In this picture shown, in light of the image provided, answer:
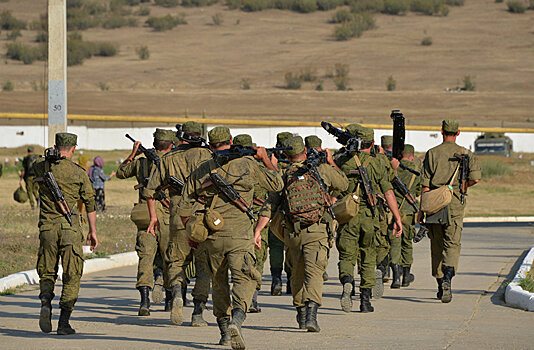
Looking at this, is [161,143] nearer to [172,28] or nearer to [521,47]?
[521,47]

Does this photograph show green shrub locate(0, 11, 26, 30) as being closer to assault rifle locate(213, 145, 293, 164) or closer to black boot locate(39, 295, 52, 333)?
black boot locate(39, 295, 52, 333)

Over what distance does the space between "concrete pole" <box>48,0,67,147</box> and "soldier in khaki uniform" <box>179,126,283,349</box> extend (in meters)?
9.44

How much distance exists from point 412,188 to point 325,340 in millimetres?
5599

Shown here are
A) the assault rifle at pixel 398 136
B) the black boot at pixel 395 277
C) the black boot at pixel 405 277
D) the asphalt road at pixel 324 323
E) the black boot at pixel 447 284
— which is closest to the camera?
the asphalt road at pixel 324 323

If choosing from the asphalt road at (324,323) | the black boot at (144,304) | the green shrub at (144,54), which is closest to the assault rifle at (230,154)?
the asphalt road at (324,323)

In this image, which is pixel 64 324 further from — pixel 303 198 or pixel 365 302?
pixel 365 302

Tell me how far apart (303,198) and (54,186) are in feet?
7.62

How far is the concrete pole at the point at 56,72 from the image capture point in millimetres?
18250

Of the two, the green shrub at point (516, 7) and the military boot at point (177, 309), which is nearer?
the military boot at point (177, 309)

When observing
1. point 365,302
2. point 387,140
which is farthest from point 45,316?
point 387,140

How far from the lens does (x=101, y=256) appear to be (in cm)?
1752

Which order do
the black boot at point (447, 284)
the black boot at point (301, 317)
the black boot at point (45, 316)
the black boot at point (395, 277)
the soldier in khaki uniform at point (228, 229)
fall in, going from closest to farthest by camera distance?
the soldier in khaki uniform at point (228, 229), the black boot at point (45, 316), the black boot at point (301, 317), the black boot at point (447, 284), the black boot at point (395, 277)

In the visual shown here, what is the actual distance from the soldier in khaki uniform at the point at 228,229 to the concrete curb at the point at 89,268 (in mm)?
5394

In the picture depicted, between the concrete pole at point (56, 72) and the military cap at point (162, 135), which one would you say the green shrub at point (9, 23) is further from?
the military cap at point (162, 135)
